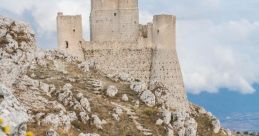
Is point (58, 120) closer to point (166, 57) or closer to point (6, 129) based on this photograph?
point (6, 129)

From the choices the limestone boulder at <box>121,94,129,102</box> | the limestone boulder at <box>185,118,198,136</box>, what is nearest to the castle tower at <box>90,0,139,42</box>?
the limestone boulder at <box>121,94,129,102</box>

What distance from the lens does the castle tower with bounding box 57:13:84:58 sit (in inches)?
2923

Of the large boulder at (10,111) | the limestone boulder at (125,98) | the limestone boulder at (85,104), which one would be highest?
the limestone boulder at (125,98)

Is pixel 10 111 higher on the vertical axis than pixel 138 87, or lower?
lower

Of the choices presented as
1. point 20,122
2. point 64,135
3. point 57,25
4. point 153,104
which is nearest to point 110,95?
point 153,104

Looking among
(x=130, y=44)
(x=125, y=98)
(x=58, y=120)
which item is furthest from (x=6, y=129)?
(x=130, y=44)

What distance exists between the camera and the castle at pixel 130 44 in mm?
75375

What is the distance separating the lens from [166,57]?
75750 millimetres

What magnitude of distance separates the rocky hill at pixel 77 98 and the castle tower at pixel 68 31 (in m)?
10.6

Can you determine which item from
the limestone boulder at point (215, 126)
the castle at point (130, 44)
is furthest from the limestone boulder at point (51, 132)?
the castle at point (130, 44)

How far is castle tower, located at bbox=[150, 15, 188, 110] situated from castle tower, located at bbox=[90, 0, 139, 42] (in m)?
2.38

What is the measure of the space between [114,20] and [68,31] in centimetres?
491

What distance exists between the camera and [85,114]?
46969mm

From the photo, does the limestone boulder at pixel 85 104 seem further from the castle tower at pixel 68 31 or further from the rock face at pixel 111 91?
the castle tower at pixel 68 31
